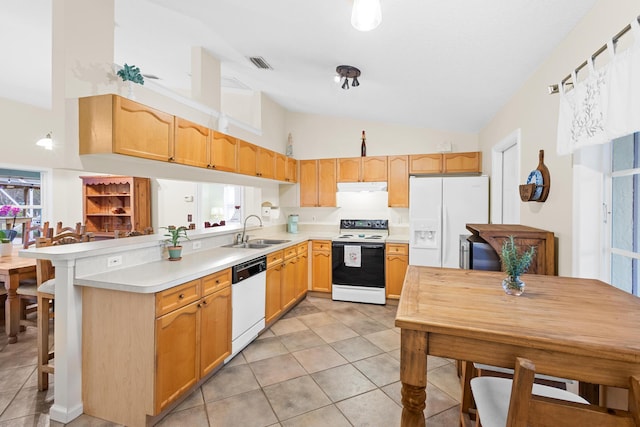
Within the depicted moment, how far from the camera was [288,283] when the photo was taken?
12.2 feet

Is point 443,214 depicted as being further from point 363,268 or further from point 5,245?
point 5,245

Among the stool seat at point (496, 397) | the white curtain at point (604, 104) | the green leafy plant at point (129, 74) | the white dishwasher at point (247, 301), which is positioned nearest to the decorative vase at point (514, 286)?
the stool seat at point (496, 397)

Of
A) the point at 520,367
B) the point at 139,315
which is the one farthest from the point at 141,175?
the point at 520,367

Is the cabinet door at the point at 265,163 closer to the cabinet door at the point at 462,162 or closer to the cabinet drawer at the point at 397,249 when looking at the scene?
the cabinet drawer at the point at 397,249

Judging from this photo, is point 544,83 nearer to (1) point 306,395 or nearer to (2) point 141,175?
(1) point 306,395

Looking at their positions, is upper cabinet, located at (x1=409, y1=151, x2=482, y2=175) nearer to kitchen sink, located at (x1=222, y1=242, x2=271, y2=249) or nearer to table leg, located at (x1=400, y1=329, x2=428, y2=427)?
kitchen sink, located at (x1=222, y1=242, x2=271, y2=249)

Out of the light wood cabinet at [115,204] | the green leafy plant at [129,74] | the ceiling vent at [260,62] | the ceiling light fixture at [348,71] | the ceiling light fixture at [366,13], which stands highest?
the ceiling vent at [260,62]

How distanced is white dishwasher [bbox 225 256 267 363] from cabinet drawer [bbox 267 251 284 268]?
0.12 meters

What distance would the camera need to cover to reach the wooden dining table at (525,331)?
3.05 ft

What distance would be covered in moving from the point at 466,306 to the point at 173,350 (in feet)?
5.65

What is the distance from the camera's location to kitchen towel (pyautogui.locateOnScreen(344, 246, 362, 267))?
411 cm

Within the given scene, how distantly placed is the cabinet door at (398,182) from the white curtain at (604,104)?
269 centimetres

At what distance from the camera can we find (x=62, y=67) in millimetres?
2008

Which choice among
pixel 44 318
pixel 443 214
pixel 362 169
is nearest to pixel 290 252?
pixel 362 169
